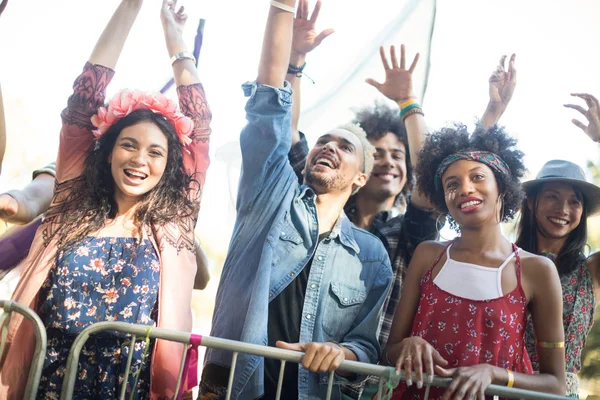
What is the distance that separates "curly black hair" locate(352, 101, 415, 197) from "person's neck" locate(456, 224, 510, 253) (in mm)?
847

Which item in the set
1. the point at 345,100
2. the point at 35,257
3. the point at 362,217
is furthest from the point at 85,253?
the point at 345,100

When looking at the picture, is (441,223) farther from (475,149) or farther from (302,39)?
(302,39)

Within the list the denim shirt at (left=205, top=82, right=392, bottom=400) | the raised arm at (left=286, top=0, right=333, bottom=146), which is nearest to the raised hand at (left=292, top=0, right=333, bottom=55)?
the raised arm at (left=286, top=0, right=333, bottom=146)

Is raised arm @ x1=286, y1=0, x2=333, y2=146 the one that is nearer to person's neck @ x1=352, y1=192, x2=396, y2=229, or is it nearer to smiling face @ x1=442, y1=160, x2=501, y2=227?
person's neck @ x1=352, y1=192, x2=396, y2=229

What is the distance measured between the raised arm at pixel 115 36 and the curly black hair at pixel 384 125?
1140mm

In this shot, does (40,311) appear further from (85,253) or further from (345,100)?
(345,100)

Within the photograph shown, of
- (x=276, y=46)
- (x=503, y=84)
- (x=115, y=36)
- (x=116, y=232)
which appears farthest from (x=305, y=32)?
(x=116, y=232)

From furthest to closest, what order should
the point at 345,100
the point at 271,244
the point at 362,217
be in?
the point at 345,100 → the point at 362,217 → the point at 271,244

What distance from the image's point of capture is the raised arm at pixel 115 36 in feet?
8.18

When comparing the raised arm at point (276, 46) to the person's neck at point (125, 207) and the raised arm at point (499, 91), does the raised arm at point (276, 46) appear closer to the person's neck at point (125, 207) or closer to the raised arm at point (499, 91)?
the person's neck at point (125, 207)

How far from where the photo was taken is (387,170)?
2982 mm

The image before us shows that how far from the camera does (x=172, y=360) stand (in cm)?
223

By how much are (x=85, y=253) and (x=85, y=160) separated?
0.39 m

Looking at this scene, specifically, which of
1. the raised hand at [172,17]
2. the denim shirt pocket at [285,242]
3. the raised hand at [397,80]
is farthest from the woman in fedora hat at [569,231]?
the raised hand at [172,17]
